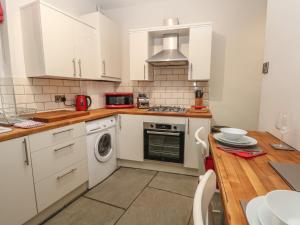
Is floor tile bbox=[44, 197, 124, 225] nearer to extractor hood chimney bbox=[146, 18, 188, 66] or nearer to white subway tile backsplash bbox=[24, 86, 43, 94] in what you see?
white subway tile backsplash bbox=[24, 86, 43, 94]

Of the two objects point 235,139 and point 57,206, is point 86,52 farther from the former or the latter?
point 235,139

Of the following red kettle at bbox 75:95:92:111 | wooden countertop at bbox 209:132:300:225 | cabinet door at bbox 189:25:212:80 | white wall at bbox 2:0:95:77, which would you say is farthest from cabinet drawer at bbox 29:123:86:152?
cabinet door at bbox 189:25:212:80

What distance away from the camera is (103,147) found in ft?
7.49

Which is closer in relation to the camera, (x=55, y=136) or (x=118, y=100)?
(x=55, y=136)

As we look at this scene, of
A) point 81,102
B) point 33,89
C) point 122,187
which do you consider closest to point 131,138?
point 122,187

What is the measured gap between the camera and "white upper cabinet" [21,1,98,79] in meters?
1.71

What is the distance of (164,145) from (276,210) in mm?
1912

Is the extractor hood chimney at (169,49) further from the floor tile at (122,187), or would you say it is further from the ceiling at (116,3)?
the floor tile at (122,187)

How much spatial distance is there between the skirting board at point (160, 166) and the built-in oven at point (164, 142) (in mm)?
120

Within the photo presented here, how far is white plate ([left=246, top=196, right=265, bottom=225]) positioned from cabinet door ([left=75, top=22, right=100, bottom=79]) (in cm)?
214

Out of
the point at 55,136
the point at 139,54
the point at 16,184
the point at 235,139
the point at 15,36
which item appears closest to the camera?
the point at 235,139

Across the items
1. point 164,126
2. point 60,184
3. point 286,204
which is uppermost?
point 286,204

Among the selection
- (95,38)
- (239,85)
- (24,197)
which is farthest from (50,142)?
(239,85)

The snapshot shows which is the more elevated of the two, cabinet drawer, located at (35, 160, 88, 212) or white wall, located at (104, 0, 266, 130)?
white wall, located at (104, 0, 266, 130)
